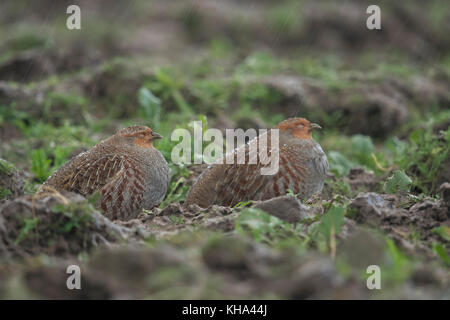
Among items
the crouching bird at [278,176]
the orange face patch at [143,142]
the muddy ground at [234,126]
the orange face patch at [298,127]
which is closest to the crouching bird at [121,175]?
the orange face patch at [143,142]

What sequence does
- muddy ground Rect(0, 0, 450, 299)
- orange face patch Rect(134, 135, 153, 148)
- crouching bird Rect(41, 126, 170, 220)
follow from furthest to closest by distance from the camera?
orange face patch Rect(134, 135, 153, 148)
crouching bird Rect(41, 126, 170, 220)
muddy ground Rect(0, 0, 450, 299)

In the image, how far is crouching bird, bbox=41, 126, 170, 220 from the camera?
4.29 m

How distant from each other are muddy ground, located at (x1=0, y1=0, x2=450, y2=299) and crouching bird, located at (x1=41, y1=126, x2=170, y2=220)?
171 mm

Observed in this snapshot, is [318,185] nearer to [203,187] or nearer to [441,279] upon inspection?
[203,187]

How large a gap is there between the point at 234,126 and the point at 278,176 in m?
2.91

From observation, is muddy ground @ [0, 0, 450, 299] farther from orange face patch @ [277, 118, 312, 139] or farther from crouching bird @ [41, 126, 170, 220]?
orange face patch @ [277, 118, 312, 139]

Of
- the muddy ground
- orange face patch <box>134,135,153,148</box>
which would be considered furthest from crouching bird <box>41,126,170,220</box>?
the muddy ground

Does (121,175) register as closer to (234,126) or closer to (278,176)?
(278,176)

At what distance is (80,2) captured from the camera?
18.1 m

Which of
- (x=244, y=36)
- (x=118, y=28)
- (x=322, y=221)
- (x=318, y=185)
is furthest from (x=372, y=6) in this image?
(x=322, y=221)

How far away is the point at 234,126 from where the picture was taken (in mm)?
7211

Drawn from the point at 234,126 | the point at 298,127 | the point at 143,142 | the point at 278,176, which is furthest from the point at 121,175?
the point at 234,126

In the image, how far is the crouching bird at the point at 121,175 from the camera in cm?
429

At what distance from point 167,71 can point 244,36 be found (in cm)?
676
